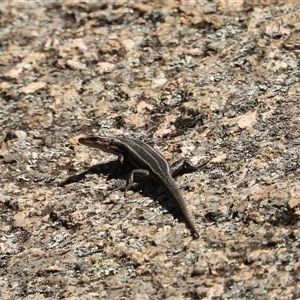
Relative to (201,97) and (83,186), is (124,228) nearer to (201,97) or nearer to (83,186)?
(83,186)

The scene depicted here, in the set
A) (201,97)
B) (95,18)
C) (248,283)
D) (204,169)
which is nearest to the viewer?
(248,283)

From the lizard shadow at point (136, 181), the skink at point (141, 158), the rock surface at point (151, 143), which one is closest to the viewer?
the rock surface at point (151, 143)

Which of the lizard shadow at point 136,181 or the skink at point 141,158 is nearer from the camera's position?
the lizard shadow at point 136,181

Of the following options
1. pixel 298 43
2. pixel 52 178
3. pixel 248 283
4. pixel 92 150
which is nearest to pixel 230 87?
pixel 298 43

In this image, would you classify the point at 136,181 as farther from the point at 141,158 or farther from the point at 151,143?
the point at 151,143

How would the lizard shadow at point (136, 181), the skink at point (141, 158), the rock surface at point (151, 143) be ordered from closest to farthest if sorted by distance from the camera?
the rock surface at point (151, 143) → the lizard shadow at point (136, 181) → the skink at point (141, 158)

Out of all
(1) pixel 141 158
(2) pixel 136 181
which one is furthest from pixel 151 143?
(2) pixel 136 181
